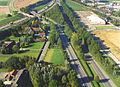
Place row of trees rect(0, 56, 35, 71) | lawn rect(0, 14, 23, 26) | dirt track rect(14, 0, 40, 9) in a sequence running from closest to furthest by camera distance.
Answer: row of trees rect(0, 56, 35, 71) < lawn rect(0, 14, 23, 26) < dirt track rect(14, 0, 40, 9)

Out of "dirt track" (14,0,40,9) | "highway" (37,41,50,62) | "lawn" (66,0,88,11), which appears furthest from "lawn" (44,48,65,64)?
"lawn" (66,0,88,11)

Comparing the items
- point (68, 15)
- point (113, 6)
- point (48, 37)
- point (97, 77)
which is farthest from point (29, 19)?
point (97, 77)

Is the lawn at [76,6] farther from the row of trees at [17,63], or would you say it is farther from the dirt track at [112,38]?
the row of trees at [17,63]

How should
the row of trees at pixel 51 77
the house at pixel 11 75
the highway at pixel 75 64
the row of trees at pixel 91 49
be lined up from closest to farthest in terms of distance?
1. the row of trees at pixel 51 77
2. the house at pixel 11 75
3. the highway at pixel 75 64
4. the row of trees at pixel 91 49

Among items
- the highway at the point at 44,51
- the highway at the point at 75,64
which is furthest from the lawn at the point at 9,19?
the highway at the point at 44,51

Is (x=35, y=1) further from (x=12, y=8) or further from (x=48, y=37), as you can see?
(x=48, y=37)

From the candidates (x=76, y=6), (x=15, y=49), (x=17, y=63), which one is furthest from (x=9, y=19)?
(x=17, y=63)

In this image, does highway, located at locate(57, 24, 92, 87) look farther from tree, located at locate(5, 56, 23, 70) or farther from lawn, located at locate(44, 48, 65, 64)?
tree, located at locate(5, 56, 23, 70)
